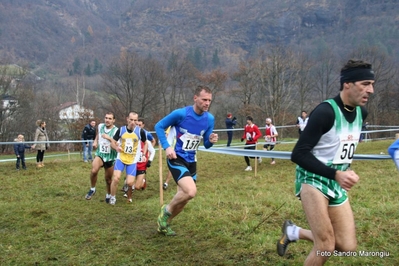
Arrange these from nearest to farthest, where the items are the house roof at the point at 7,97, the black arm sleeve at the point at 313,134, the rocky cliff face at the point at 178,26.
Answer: the black arm sleeve at the point at 313,134, the house roof at the point at 7,97, the rocky cliff face at the point at 178,26

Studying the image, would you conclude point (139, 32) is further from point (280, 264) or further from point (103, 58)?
point (280, 264)

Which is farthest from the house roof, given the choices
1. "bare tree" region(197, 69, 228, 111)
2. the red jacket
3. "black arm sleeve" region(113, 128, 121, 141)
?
A: "black arm sleeve" region(113, 128, 121, 141)

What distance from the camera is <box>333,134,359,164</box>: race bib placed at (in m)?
3.27

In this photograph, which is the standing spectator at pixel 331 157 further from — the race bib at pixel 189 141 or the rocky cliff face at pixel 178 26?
the rocky cliff face at pixel 178 26

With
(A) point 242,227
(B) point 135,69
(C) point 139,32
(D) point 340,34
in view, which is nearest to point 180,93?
(B) point 135,69

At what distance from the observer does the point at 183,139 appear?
218 inches

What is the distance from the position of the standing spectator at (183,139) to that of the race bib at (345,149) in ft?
8.01

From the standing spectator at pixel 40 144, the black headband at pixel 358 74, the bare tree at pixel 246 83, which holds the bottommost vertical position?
the standing spectator at pixel 40 144

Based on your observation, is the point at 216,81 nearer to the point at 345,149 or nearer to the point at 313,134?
the point at 345,149

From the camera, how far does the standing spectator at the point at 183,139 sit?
Result: 5395mm

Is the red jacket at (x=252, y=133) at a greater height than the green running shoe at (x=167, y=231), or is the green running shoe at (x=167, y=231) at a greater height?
the red jacket at (x=252, y=133)

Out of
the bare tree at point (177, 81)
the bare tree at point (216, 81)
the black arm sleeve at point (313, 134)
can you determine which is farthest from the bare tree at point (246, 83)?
the black arm sleeve at point (313, 134)

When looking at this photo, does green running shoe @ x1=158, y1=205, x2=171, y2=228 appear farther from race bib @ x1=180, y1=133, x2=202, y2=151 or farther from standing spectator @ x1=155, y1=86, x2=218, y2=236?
race bib @ x1=180, y1=133, x2=202, y2=151

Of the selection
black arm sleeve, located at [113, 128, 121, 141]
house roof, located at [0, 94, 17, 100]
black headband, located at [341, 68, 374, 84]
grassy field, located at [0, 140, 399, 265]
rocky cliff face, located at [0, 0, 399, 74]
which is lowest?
grassy field, located at [0, 140, 399, 265]
